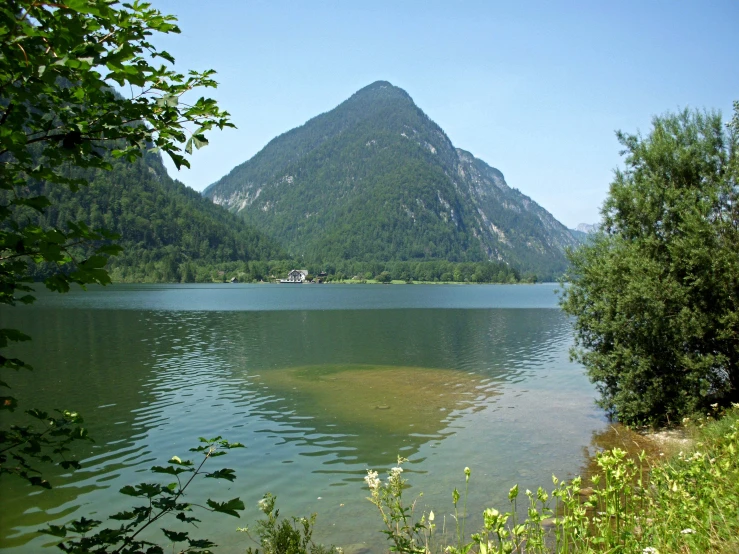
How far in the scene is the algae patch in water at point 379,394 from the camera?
18.9 metres

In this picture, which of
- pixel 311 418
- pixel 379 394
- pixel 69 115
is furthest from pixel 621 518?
pixel 379 394

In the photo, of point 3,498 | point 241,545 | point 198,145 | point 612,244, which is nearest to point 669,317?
point 612,244

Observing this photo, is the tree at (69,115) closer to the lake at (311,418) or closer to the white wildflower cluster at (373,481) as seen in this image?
the white wildflower cluster at (373,481)

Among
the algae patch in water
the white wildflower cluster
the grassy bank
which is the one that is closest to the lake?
the algae patch in water

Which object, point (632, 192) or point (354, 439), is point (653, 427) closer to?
point (632, 192)

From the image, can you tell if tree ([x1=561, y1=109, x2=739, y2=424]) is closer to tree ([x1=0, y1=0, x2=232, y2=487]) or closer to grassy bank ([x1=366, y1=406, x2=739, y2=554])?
grassy bank ([x1=366, y1=406, x2=739, y2=554])

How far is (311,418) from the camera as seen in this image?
19234 millimetres

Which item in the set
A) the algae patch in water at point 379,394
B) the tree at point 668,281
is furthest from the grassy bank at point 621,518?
the algae patch in water at point 379,394

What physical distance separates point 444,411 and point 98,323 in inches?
1793

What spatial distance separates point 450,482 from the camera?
1302 cm

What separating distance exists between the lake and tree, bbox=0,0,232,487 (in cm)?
821

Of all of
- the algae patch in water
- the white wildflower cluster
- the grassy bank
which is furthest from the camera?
the algae patch in water

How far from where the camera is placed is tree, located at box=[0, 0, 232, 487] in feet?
9.85

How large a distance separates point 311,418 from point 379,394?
4998 mm
